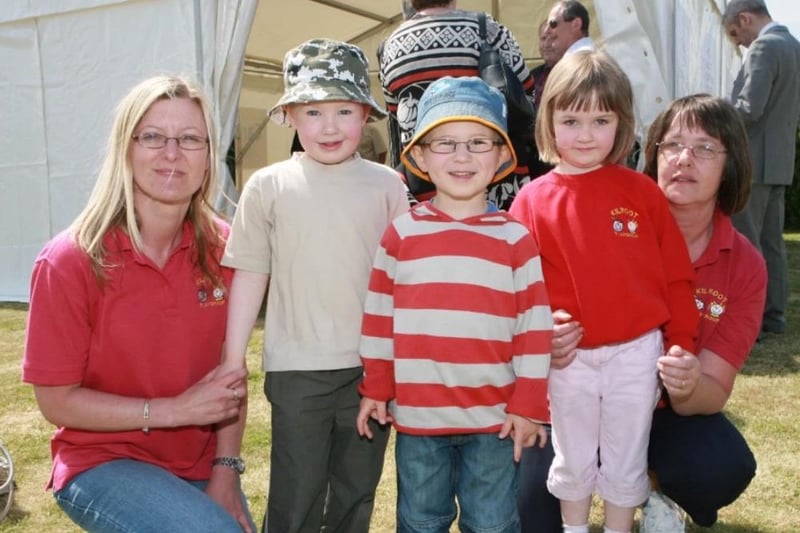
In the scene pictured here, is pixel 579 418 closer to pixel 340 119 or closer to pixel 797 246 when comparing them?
pixel 340 119

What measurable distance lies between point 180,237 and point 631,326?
1106mm

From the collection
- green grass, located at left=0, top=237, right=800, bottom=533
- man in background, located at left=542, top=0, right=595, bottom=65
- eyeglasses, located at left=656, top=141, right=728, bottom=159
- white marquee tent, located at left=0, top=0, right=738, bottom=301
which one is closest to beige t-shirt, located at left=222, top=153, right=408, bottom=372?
eyeglasses, located at left=656, top=141, right=728, bottom=159

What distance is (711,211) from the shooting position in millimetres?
2230

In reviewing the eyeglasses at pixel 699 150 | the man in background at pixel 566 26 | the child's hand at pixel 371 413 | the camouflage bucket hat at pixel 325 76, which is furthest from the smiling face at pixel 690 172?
the man in background at pixel 566 26

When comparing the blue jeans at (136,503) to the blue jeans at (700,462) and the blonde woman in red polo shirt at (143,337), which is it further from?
the blue jeans at (700,462)

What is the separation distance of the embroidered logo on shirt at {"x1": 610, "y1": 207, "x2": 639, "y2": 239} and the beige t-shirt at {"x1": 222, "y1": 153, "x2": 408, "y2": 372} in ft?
1.86

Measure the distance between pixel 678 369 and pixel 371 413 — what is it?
0.72 m

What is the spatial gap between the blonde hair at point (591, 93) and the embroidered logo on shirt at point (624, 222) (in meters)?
0.15

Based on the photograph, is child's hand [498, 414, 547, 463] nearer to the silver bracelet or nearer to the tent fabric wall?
the silver bracelet

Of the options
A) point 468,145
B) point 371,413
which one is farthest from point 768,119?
point 371,413

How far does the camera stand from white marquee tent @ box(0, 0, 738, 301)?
485cm

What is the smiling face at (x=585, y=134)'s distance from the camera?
6.37 ft

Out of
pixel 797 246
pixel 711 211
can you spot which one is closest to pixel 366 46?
pixel 797 246

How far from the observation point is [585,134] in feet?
6.36
